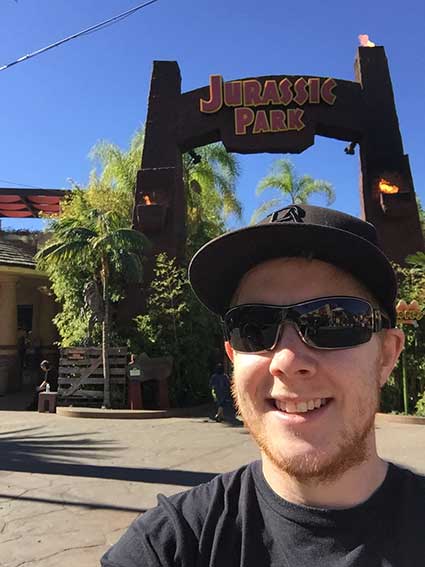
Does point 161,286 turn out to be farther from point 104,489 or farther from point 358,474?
point 358,474

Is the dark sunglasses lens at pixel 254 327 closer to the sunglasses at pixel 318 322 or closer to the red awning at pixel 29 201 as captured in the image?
the sunglasses at pixel 318 322

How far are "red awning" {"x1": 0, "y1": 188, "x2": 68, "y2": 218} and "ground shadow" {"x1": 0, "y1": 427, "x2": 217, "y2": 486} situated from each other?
1540 centimetres

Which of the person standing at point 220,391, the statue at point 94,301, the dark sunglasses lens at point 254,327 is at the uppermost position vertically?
the statue at point 94,301

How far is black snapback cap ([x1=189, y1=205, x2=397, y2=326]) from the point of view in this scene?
4.27ft

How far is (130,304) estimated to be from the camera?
1303 centimetres

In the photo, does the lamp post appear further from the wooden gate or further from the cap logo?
the cap logo

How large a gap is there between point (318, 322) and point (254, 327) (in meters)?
0.17

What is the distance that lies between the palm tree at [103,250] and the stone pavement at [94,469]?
8.75ft

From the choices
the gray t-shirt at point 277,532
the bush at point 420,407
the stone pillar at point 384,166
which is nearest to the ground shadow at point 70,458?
the gray t-shirt at point 277,532

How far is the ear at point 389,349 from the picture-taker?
139 centimetres

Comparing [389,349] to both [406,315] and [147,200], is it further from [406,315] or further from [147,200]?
[147,200]

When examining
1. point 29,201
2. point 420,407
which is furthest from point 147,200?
point 29,201

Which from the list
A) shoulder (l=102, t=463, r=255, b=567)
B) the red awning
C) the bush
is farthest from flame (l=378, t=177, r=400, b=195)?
the red awning

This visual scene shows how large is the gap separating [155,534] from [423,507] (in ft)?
2.13
